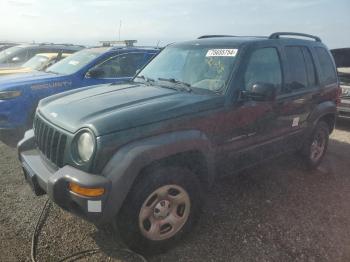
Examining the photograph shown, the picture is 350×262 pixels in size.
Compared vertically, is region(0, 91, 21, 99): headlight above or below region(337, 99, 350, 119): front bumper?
above

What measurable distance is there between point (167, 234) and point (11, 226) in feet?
5.17

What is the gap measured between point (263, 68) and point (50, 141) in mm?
2403

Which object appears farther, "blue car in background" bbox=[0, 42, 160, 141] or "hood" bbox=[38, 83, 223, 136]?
"blue car in background" bbox=[0, 42, 160, 141]

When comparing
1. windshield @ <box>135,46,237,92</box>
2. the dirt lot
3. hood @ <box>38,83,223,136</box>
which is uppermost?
windshield @ <box>135,46,237,92</box>

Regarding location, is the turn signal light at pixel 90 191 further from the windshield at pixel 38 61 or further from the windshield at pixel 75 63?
the windshield at pixel 38 61

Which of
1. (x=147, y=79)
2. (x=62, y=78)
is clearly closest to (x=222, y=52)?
(x=147, y=79)

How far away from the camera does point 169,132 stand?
9.79ft

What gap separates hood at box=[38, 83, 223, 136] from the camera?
9.25 feet

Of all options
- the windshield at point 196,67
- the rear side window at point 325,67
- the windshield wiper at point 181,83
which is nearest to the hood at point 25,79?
the windshield at point 196,67

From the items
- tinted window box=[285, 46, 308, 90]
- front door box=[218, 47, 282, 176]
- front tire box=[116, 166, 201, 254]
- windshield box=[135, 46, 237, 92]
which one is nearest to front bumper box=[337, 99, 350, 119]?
tinted window box=[285, 46, 308, 90]

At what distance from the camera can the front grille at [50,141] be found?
296cm

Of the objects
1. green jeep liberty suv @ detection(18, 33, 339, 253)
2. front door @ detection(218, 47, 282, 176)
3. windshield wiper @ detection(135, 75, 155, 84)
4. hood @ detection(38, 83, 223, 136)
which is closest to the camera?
green jeep liberty suv @ detection(18, 33, 339, 253)

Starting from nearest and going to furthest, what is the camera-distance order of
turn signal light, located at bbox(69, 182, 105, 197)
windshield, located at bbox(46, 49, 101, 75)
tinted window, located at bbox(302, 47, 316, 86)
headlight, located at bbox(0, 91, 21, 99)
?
turn signal light, located at bbox(69, 182, 105, 197), tinted window, located at bbox(302, 47, 316, 86), headlight, located at bbox(0, 91, 21, 99), windshield, located at bbox(46, 49, 101, 75)

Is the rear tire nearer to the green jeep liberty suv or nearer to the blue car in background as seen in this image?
the green jeep liberty suv
